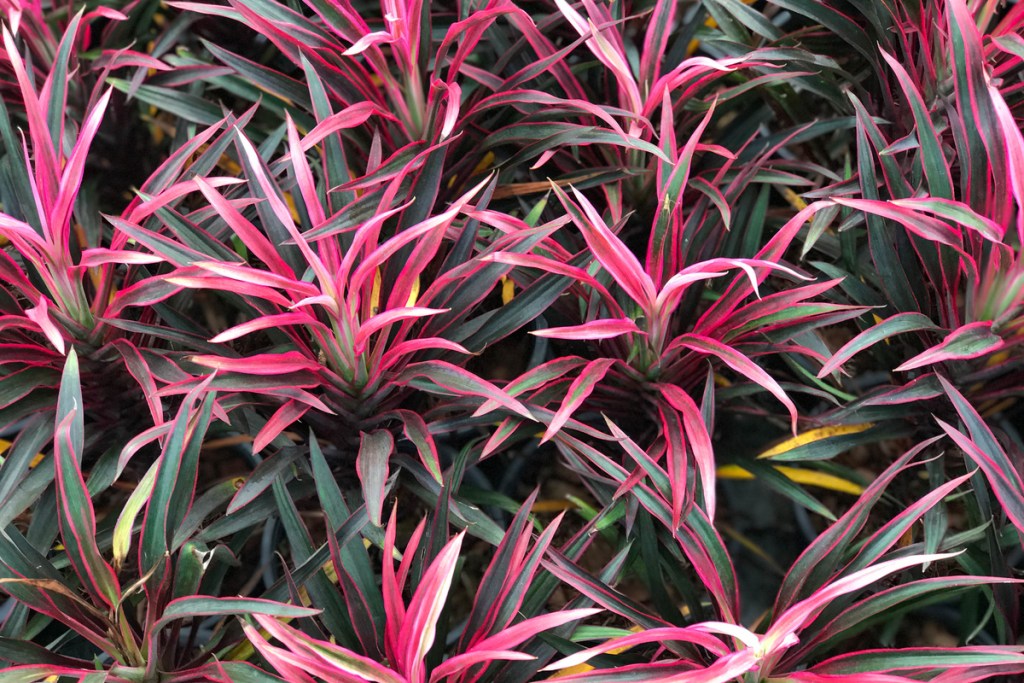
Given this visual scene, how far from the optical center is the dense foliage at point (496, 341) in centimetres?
78

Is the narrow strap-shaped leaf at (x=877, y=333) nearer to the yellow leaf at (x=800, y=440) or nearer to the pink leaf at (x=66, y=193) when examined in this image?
the yellow leaf at (x=800, y=440)

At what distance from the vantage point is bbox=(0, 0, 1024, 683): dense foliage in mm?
776

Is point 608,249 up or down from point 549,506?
up

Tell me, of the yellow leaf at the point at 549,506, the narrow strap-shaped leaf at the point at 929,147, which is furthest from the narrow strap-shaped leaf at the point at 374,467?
the narrow strap-shaped leaf at the point at 929,147

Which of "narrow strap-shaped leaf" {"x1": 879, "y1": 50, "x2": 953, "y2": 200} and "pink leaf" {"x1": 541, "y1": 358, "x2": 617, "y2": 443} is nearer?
"pink leaf" {"x1": 541, "y1": 358, "x2": 617, "y2": 443}

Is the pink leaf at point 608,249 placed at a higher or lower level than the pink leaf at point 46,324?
higher

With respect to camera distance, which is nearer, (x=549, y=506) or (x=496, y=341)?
(x=496, y=341)

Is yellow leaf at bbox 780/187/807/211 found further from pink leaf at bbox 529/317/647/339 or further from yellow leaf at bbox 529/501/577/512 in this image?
yellow leaf at bbox 529/501/577/512

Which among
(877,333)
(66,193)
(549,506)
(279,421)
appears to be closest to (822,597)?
(877,333)

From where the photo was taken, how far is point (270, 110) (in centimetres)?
117

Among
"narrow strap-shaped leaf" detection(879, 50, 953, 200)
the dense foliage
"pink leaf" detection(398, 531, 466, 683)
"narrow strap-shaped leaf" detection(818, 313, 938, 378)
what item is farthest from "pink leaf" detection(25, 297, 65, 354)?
"narrow strap-shaped leaf" detection(879, 50, 953, 200)

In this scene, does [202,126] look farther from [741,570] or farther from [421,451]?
[741,570]

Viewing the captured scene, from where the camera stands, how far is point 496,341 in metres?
0.95

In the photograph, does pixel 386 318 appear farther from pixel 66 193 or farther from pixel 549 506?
pixel 549 506
